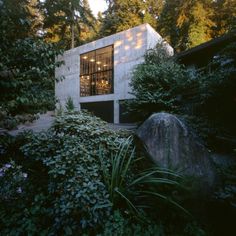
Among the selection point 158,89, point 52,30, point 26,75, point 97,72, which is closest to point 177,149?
point 26,75

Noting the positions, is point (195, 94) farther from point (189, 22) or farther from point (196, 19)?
point (189, 22)

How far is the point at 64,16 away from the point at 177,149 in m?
22.1

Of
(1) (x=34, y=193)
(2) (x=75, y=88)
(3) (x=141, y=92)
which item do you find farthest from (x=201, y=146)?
(2) (x=75, y=88)

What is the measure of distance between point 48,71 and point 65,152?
1770 millimetres

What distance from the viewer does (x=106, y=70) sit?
13289mm

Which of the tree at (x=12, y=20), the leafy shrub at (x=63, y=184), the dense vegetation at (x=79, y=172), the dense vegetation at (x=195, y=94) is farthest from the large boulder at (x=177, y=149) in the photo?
the tree at (x=12, y=20)

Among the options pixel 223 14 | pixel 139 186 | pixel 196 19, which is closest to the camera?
pixel 139 186

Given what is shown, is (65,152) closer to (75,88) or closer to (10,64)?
(10,64)

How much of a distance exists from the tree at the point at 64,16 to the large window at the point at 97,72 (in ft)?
25.4

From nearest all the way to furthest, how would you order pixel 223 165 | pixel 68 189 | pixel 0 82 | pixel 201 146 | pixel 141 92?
1. pixel 68 189
2. pixel 0 82
3. pixel 201 146
4. pixel 223 165
5. pixel 141 92

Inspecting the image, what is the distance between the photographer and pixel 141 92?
308 inches

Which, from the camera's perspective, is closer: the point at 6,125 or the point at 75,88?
the point at 6,125

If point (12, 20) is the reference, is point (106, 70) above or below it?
above

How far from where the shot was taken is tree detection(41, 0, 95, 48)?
20406 millimetres
